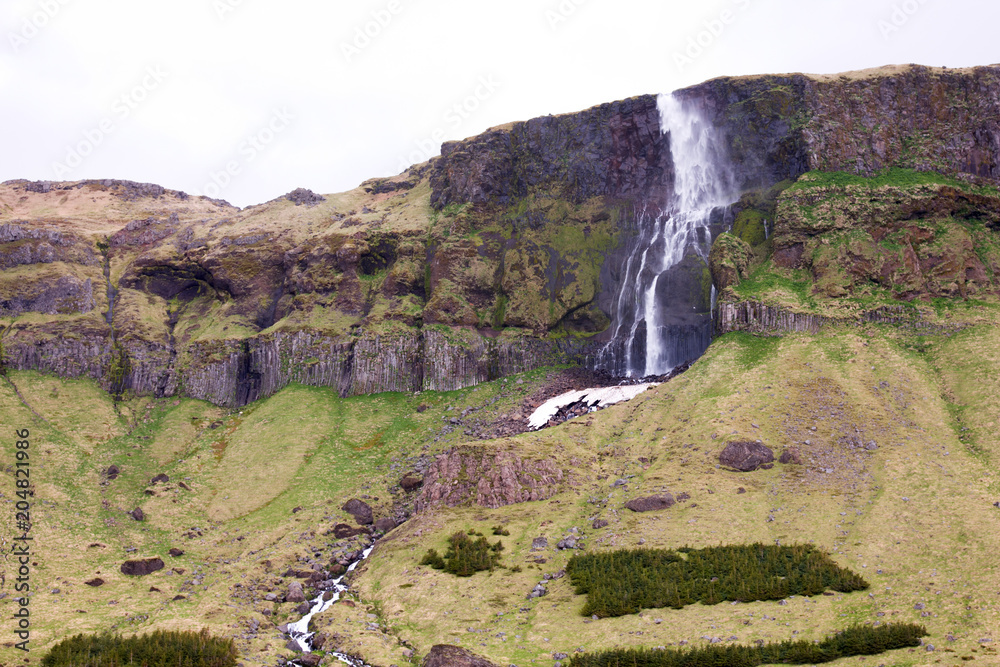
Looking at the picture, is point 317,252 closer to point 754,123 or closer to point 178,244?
point 178,244

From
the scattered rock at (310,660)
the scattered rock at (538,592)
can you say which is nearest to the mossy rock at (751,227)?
the scattered rock at (538,592)

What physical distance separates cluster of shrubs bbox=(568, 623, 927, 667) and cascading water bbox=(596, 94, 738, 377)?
5025 cm

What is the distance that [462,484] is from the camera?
57.4 m

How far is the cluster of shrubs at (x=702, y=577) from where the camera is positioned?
3681 cm

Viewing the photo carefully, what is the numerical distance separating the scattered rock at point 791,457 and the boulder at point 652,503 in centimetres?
1020

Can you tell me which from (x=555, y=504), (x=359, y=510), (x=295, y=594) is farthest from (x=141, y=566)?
(x=555, y=504)

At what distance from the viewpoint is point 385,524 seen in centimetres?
5959

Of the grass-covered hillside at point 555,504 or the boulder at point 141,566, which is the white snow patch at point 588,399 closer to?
the grass-covered hillside at point 555,504

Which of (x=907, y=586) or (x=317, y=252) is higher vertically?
(x=317, y=252)

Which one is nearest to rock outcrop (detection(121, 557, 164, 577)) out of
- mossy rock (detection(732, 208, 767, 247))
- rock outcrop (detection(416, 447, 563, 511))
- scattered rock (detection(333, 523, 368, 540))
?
scattered rock (detection(333, 523, 368, 540))

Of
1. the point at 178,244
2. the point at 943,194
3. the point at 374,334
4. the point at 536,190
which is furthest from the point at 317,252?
the point at 943,194

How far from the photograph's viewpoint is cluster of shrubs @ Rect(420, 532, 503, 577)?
155 feet

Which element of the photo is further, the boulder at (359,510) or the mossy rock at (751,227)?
the mossy rock at (751,227)

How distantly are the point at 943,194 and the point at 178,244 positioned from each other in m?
115
